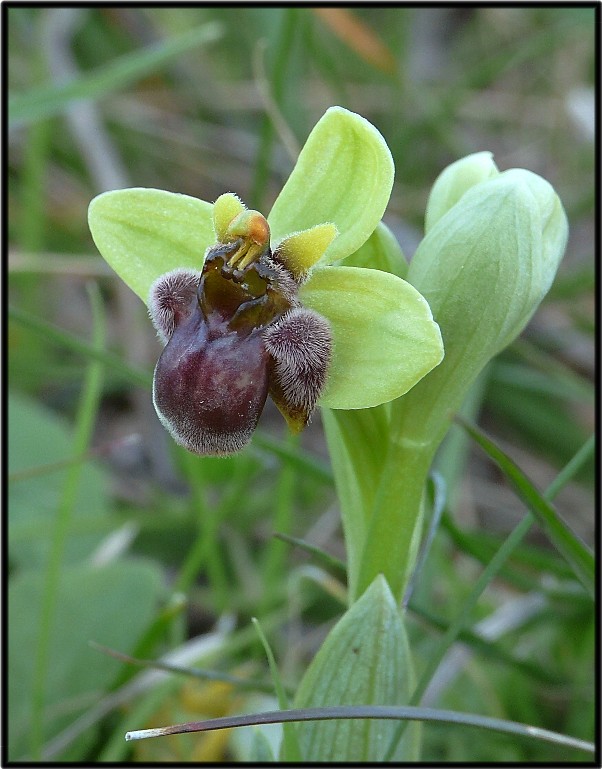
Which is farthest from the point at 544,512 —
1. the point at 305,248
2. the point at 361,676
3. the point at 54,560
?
the point at 54,560

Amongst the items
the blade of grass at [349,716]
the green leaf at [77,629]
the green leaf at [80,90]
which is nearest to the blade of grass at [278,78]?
the green leaf at [80,90]

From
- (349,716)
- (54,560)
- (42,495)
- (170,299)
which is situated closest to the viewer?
(349,716)

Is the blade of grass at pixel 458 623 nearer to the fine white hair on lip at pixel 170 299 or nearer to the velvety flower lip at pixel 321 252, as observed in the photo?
the velvety flower lip at pixel 321 252

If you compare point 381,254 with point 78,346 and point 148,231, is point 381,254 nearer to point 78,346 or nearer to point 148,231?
point 148,231

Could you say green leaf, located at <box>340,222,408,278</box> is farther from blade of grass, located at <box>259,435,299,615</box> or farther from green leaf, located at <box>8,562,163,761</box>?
green leaf, located at <box>8,562,163,761</box>

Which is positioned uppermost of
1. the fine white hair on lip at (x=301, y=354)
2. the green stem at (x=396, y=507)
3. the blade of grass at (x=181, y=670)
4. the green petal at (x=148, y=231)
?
the green petal at (x=148, y=231)

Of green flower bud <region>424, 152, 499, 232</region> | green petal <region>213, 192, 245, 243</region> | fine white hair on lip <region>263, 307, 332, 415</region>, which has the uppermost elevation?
green flower bud <region>424, 152, 499, 232</region>

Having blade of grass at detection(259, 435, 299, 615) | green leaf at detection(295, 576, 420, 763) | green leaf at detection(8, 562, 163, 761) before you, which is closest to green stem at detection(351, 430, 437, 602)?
green leaf at detection(295, 576, 420, 763)
